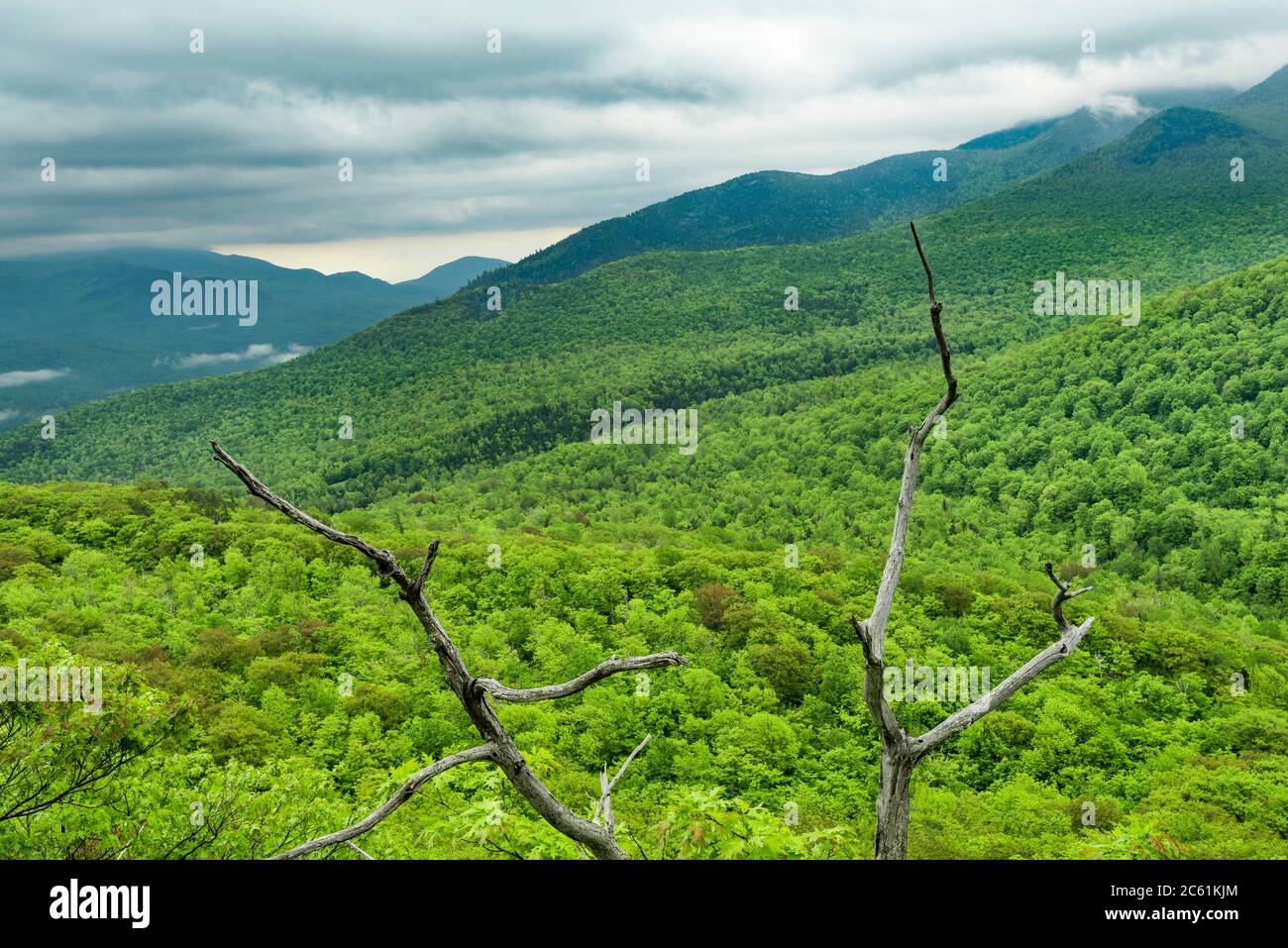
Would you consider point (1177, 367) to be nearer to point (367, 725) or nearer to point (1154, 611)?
point (1154, 611)

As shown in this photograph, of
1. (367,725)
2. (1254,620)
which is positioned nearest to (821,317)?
(1254,620)

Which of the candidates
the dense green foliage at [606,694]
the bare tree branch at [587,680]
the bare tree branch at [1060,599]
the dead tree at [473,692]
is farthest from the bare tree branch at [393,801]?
the dense green foliage at [606,694]

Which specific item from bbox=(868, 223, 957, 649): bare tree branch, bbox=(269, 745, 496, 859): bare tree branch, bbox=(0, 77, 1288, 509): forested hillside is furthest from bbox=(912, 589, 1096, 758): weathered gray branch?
bbox=(0, 77, 1288, 509): forested hillside

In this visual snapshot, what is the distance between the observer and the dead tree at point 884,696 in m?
3.21

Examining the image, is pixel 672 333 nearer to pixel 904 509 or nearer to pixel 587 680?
pixel 904 509

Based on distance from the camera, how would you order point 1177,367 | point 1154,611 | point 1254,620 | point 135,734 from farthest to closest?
point 1177,367 < point 1254,620 < point 1154,611 < point 135,734

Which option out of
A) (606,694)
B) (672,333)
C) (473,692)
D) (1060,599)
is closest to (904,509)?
(1060,599)

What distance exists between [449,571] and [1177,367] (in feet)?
229

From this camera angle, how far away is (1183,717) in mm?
28297

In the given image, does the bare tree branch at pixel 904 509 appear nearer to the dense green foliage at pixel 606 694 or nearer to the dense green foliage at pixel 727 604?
the dense green foliage at pixel 727 604

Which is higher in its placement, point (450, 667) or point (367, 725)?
point (450, 667)

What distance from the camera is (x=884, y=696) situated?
3.31m

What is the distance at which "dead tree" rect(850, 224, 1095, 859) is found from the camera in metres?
3.21

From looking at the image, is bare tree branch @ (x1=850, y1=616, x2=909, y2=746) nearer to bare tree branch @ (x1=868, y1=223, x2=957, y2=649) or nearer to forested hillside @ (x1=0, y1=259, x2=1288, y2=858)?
bare tree branch @ (x1=868, y1=223, x2=957, y2=649)
